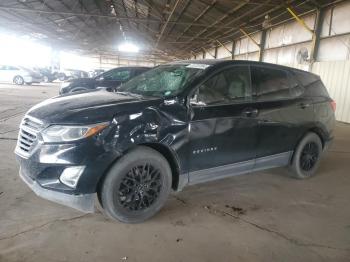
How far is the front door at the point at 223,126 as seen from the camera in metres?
3.11

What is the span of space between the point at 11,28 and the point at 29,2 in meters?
11.9

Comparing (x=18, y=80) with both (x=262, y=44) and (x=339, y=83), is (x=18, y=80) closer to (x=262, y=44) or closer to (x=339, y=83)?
(x=262, y=44)

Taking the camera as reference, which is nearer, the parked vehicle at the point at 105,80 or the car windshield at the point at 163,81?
the car windshield at the point at 163,81

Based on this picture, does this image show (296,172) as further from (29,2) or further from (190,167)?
(29,2)

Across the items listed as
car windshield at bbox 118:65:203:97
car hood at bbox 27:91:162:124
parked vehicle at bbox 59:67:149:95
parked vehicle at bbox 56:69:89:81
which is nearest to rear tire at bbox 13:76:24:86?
parked vehicle at bbox 56:69:89:81

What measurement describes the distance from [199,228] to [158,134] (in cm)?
98

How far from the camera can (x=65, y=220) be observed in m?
2.91

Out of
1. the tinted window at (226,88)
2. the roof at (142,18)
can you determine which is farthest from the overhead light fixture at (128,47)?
the tinted window at (226,88)

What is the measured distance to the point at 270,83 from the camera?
3.84 metres

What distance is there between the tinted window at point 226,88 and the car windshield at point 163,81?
191 mm

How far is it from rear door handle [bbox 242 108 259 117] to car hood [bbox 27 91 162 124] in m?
1.05

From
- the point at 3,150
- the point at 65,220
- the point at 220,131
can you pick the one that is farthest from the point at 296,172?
the point at 3,150

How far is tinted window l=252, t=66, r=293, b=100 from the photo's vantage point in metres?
3.68

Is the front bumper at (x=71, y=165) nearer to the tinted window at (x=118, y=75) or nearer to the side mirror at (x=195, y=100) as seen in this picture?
the side mirror at (x=195, y=100)
